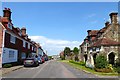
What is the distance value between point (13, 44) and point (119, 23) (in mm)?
20202

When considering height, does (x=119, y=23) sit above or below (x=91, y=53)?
above

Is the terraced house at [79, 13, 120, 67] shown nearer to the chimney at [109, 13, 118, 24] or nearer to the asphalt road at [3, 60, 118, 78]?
the chimney at [109, 13, 118, 24]

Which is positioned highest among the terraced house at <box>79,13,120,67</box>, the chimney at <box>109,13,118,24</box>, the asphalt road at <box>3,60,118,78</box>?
the chimney at <box>109,13,118,24</box>

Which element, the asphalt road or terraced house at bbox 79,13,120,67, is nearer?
the asphalt road

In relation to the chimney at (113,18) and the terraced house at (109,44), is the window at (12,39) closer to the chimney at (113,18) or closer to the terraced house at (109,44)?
the terraced house at (109,44)

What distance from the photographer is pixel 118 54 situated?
35938 millimetres

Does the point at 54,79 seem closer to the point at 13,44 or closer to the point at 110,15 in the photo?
the point at 13,44

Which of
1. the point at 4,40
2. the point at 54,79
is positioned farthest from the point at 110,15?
the point at 54,79

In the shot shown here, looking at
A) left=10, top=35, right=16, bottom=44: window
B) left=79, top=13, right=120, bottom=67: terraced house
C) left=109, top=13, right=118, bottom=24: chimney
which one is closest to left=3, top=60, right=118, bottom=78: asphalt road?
left=79, top=13, right=120, bottom=67: terraced house

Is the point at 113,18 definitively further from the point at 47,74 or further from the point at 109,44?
the point at 47,74

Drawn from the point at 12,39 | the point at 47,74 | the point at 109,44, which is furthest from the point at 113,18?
the point at 47,74

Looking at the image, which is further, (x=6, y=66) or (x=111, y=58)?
(x=111, y=58)

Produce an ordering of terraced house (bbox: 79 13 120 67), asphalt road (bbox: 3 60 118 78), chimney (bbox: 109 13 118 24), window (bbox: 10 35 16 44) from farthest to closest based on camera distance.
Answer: chimney (bbox: 109 13 118 24)
terraced house (bbox: 79 13 120 67)
window (bbox: 10 35 16 44)
asphalt road (bbox: 3 60 118 78)

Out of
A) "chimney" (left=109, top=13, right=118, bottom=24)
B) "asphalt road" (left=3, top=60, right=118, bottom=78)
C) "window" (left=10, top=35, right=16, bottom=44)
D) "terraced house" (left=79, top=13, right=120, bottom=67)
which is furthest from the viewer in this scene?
"chimney" (left=109, top=13, right=118, bottom=24)
